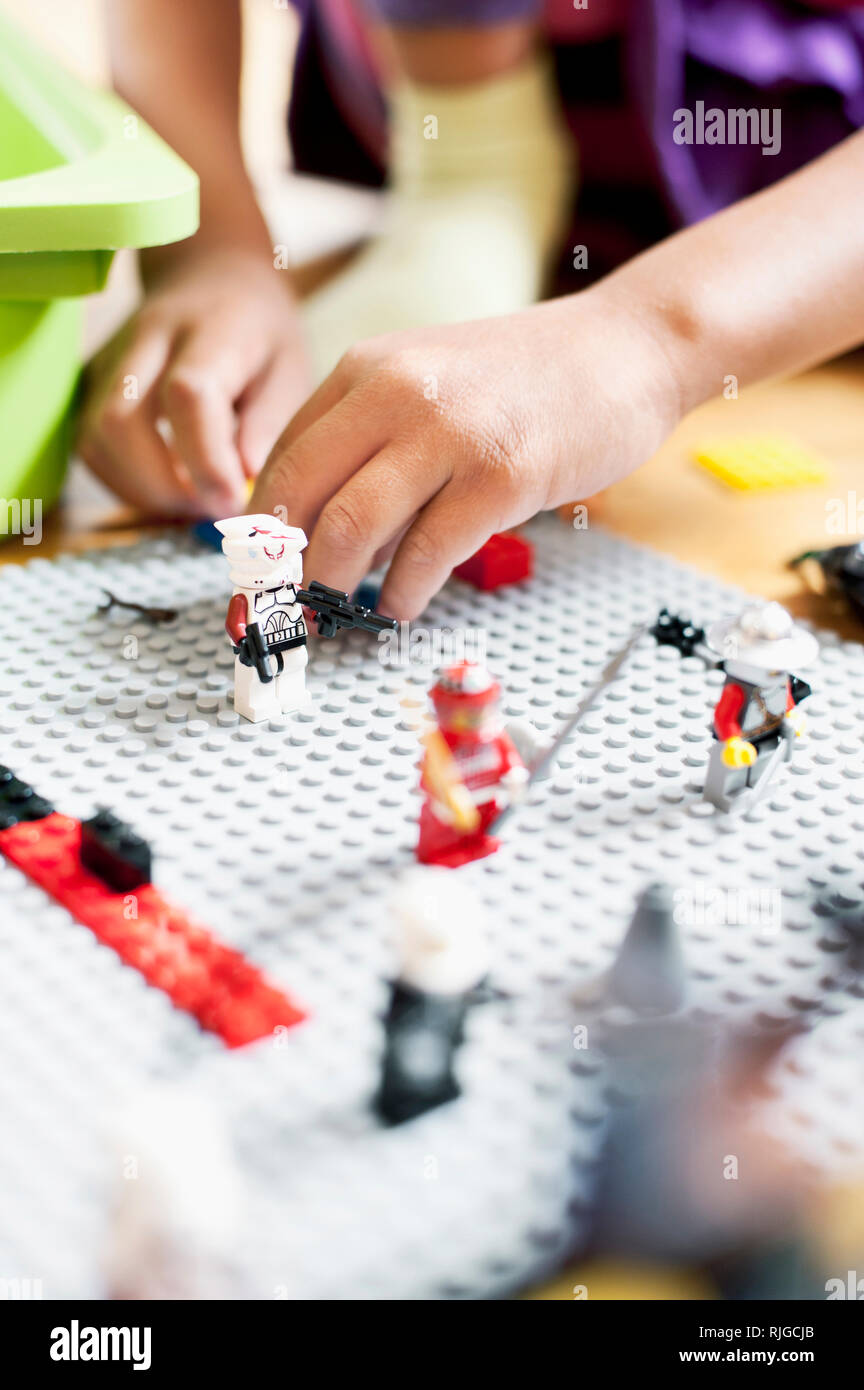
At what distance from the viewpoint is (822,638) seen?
0.68 metres

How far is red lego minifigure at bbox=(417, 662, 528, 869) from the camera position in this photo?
46 centimetres

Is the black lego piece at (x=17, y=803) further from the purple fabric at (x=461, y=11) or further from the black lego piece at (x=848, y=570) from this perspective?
the purple fabric at (x=461, y=11)

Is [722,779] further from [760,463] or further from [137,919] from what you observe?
[760,463]

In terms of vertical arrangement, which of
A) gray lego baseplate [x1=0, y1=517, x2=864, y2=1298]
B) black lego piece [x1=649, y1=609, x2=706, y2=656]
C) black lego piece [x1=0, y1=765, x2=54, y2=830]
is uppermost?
black lego piece [x1=649, y1=609, x2=706, y2=656]

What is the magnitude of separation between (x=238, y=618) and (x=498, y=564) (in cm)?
21

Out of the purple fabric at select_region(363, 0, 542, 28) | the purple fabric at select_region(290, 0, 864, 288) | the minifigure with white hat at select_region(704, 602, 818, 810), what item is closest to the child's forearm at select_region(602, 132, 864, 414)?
the minifigure with white hat at select_region(704, 602, 818, 810)

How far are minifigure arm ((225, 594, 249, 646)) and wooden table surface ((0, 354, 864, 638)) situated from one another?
247 mm

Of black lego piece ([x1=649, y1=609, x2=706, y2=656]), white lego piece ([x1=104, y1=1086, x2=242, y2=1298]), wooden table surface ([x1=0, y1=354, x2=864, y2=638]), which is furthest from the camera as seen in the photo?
wooden table surface ([x1=0, y1=354, x2=864, y2=638])

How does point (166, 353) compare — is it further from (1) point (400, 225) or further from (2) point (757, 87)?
(2) point (757, 87)

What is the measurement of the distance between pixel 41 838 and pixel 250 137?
4.84ft

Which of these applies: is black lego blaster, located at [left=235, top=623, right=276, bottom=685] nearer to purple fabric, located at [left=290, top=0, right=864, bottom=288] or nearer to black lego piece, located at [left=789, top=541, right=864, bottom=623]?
black lego piece, located at [left=789, top=541, right=864, bottom=623]

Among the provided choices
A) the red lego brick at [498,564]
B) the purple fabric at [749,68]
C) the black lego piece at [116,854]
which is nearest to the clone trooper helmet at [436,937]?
the black lego piece at [116,854]

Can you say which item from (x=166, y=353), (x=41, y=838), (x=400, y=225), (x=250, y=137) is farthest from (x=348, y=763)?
(x=250, y=137)

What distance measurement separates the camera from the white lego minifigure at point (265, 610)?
0.55 meters
